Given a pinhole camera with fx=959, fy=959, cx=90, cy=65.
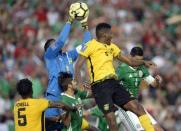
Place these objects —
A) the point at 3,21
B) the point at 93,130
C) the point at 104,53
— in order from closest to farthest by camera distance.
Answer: the point at 104,53 < the point at 93,130 < the point at 3,21

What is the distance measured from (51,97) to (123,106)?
58.4 inches

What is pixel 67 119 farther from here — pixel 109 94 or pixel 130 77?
pixel 130 77

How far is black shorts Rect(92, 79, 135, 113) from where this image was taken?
17.2 m

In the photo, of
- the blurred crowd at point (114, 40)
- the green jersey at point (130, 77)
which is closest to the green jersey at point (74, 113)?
the green jersey at point (130, 77)

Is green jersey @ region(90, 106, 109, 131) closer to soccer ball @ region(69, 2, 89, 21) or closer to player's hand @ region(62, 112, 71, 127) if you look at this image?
player's hand @ region(62, 112, 71, 127)

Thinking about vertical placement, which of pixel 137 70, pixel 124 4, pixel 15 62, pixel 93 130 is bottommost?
pixel 93 130

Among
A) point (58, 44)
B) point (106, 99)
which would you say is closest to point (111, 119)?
point (106, 99)

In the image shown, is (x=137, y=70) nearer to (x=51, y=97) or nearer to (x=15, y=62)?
(x=51, y=97)

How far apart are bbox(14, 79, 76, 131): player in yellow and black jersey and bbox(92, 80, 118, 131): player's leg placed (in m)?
0.88

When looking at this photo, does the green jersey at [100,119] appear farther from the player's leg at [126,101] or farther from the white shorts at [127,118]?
the player's leg at [126,101]

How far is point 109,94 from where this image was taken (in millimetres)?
17203

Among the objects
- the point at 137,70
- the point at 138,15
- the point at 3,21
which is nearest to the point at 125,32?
the point at 138,15

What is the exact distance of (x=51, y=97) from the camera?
1809 cm

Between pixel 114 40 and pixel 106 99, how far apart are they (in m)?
10.0
